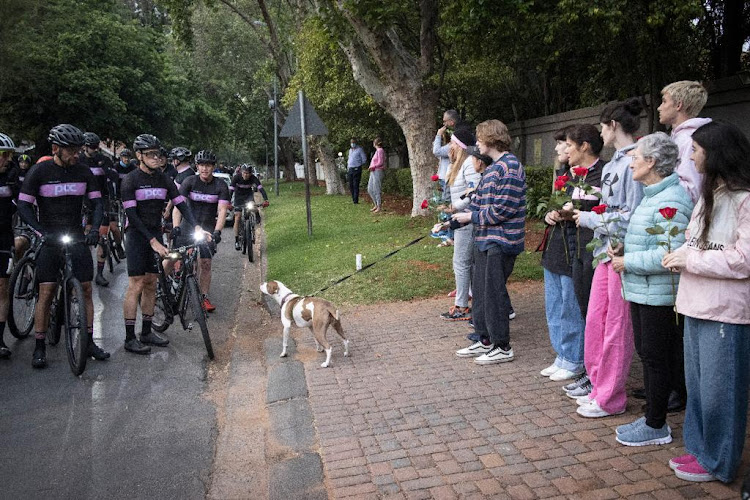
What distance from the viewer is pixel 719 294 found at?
343 cm

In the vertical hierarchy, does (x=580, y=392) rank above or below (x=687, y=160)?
below

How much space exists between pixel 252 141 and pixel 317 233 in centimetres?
3907

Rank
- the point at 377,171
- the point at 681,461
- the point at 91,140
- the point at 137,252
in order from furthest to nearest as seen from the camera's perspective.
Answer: the point at 377,171 → the point at 91,140 → the point at 137,252 → the point at 681,461

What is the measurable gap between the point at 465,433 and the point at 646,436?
117cm

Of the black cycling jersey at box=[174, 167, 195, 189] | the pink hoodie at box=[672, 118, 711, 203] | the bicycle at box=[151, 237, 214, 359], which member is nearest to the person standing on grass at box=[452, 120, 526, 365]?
the pink hoodie at box=[672, 118, 711, 203]

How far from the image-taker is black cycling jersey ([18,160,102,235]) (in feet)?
21.0

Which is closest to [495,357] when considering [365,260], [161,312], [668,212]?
[668,212]

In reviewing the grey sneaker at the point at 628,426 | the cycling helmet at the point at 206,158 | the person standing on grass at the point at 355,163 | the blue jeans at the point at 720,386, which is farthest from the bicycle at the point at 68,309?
the person standing on grass at the point at 355,163

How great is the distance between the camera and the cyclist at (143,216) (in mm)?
6895

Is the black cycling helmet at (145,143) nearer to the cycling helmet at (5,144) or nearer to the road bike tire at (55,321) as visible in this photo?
the cycling helmet at (5,144)

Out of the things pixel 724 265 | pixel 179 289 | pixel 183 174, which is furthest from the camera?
pixel 183 174

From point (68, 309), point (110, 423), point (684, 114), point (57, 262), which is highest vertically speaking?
point (684, 114)

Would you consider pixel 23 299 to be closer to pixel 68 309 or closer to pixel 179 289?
pixel 68 309

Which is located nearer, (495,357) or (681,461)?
(681,461)
